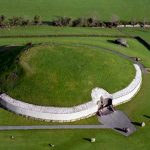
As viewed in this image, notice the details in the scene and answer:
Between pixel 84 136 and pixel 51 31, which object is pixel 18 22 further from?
pixel 84 136

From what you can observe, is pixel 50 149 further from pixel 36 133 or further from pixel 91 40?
pixel 91 40

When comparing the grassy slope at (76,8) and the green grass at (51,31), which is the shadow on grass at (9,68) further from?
the grassy slope at (76,8)

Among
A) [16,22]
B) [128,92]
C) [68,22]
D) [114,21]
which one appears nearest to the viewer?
[128,92]

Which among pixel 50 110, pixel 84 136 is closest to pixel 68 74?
pixel 50 110

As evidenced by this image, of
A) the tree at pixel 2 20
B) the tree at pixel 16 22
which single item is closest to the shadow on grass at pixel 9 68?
the tree at pixel 2 20

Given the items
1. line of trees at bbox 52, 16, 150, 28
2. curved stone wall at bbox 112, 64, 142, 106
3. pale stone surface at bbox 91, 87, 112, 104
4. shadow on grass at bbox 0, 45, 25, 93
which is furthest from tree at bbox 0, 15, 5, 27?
pale stone surface at bbox 91, 87, 112, 104

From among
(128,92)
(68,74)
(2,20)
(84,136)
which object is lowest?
(84,136)
